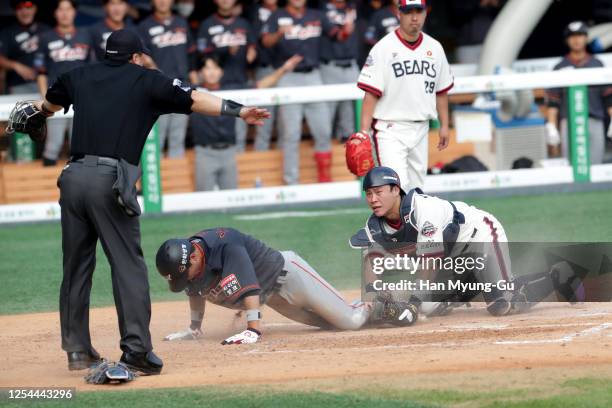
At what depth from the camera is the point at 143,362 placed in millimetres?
6480

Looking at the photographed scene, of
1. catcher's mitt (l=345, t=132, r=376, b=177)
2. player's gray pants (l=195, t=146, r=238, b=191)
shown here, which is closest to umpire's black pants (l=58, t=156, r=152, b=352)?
catcher's mitt (l=345, t=132, r=376, b=177)

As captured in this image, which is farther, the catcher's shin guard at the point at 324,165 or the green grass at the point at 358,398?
the catcher's shin guard at the point at 324,165

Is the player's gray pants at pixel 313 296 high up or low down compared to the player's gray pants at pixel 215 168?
down

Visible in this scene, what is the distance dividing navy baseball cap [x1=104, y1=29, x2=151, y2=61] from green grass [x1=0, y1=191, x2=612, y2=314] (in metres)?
3.41

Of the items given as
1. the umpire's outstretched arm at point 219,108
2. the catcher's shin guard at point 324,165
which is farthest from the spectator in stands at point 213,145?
the umpire's outstretched arm at point 219,108

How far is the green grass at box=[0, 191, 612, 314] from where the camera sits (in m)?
10.2

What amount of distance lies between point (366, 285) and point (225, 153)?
6275 millimetres

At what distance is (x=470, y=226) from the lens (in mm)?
8164

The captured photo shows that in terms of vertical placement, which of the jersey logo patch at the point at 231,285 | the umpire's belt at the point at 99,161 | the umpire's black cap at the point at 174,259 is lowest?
the jersey logo patch at the point at 231,285

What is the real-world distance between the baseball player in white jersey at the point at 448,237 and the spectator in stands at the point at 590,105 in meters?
6.87

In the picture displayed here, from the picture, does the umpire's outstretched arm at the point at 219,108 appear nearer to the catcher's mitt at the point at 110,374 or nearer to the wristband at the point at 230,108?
the wristband at the point at 230,108

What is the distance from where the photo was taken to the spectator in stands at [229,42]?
48.2ft

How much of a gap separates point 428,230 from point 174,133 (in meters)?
7.09

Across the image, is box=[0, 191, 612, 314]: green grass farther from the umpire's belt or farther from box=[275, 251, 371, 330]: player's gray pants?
the umpire's belt
